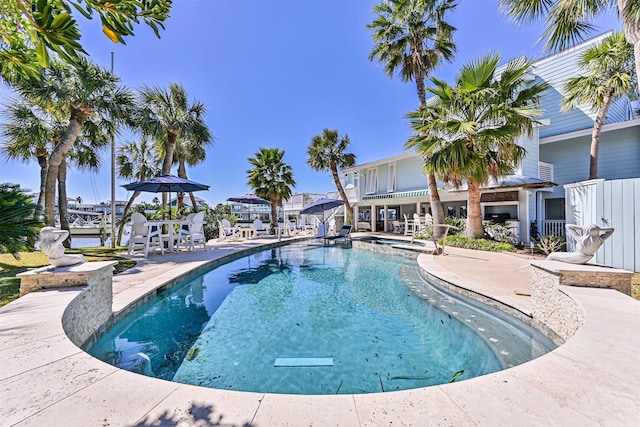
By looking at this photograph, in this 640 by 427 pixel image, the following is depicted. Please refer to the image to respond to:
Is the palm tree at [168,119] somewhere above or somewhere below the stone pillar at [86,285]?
above

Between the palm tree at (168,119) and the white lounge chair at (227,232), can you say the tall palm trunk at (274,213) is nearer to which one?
the white lounge chair at (227,232)

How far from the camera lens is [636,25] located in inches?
172

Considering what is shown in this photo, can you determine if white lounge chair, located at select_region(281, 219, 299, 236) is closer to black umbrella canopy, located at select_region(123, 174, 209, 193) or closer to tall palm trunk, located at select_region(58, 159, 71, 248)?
black umbrella canopy, located at select_region(123, 174, 209, 193)

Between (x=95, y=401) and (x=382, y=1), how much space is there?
1904cm

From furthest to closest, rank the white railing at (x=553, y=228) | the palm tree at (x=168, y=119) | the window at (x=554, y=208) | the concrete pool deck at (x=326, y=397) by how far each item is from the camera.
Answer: the window at (x=554, y=208) < the palm tree at (x=168, y=119) < the white railing at (x=553, y=228) < the concrete pool deck at (x=326, y=397)

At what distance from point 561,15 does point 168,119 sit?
1606 cm

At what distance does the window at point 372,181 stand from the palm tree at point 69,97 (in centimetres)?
1733

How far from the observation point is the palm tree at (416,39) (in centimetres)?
1339

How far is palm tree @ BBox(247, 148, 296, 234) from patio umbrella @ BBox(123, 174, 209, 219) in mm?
8793

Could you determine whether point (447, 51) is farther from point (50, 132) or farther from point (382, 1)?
point (50, 132)

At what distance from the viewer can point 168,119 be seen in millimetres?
13953

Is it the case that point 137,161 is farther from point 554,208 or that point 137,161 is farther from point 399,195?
point 554,208

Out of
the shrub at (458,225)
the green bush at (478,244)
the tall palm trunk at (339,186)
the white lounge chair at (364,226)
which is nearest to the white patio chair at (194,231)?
the green bush at (478,244)

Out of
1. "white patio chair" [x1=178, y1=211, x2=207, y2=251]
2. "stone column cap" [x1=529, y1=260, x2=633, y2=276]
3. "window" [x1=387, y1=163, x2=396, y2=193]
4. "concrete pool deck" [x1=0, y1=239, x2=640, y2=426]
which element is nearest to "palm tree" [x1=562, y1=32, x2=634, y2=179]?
"window" [x1=387, y1=163, x2=396, y2=193]
